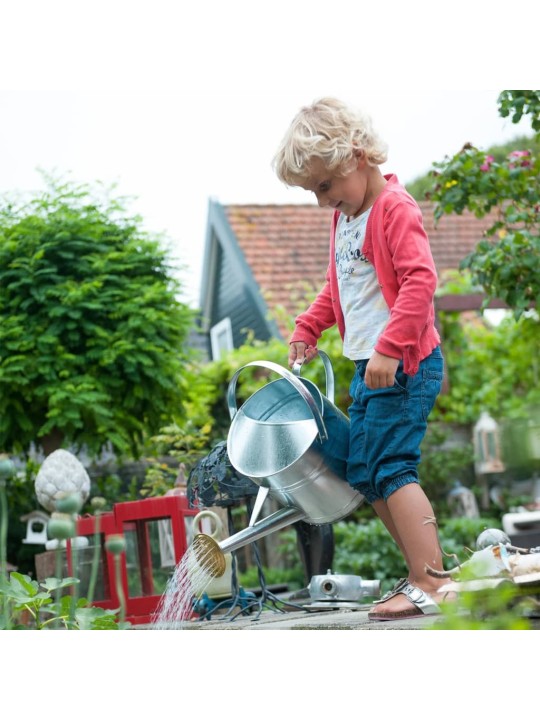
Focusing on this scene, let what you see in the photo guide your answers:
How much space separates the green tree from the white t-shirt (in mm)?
3170

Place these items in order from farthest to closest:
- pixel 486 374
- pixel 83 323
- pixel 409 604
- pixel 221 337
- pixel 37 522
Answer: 1. pixel 221 337
2. pixel 486 374
3. pixel 37 522
4. pixel 83 323
5. pixel 409 604

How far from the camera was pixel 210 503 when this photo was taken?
9.80ft

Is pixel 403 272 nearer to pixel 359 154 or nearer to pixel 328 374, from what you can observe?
pixel 359 154

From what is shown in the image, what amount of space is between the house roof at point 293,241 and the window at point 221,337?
144 centimetres

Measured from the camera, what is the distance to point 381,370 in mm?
2104

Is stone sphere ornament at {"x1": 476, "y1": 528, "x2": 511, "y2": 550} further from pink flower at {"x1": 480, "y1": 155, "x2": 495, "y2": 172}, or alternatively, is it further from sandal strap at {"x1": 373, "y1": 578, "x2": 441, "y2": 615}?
pink flower at {"x1": 480, "y1": 155, "x2": 495, "y2": 172}

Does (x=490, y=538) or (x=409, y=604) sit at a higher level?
(x=490, y=538)

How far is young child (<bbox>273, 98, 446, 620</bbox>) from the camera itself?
2.12m

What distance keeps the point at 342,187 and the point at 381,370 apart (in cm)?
49

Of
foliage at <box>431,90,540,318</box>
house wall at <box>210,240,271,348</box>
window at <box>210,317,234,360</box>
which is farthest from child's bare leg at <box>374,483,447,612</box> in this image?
window at <box>210,317,234,360</box>

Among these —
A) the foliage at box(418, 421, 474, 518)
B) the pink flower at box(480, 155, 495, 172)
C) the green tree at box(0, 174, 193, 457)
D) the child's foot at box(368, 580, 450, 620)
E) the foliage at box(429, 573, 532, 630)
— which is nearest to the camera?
the foliage at box(429, 573, 532, 630)

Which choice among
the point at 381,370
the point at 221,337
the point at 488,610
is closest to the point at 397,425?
the point at 381,370
